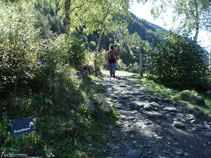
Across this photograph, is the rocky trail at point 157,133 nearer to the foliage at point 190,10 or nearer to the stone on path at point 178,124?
the stone on path at point 178,124

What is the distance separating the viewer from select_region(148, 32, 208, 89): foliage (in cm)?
1028

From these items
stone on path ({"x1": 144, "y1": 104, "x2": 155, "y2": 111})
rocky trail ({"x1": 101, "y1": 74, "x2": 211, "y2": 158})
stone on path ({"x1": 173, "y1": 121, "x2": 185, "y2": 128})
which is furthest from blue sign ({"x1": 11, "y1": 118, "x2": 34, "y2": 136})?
stone on path ({"x1": 144, "y1": 104, "x2": 155, "y2": 111})

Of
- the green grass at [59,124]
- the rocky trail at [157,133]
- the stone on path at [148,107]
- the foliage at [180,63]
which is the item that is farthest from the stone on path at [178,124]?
the foliage at [180,63]

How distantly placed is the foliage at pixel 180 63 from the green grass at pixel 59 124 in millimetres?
6258

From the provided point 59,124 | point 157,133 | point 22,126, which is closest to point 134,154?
point 157,133

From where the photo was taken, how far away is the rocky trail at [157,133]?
3.85 meters

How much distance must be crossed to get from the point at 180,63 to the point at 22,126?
30.2 feet

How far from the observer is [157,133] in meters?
4.74

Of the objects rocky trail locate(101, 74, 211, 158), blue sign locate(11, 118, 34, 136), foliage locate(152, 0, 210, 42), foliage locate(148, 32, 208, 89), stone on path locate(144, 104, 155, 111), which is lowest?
rocky trail locate(101, 74, 211, 158)

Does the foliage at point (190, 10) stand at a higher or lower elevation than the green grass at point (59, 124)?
higher

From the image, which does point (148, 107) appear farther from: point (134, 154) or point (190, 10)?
point (190, 10)

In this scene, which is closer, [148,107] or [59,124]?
Answer: [59,124]

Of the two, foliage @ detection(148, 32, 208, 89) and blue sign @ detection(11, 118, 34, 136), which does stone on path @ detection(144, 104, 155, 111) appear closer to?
blue sign @ detection(11, 118, 34, 136)

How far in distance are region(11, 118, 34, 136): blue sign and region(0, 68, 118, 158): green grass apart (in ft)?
0.34
